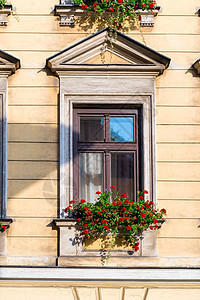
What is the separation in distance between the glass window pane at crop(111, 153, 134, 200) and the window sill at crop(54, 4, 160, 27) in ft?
6.53

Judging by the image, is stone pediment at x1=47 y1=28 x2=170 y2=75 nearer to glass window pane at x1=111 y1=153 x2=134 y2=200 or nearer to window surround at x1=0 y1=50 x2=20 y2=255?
window surround at x1=0 y1=50 x2=20 y2=255

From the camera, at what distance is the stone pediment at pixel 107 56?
28.5 feet

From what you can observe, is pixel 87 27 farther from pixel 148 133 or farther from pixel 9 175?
pixel 9 175

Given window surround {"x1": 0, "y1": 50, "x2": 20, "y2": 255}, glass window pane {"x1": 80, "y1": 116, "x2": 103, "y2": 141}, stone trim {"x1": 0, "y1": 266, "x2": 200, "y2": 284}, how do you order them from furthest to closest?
glass window pane {"x1": 80, "y1": 116, "x2": 103, "y2": 141}
window surround {"x1": 0, "y1": 50, "x2": 20, "y2": 255}
stone trim {"x1": 0, "y1": 266, "x2": 200, "y2": 284}

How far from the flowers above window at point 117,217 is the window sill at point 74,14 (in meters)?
2.53

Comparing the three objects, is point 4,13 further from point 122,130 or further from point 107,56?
→ point 122,130

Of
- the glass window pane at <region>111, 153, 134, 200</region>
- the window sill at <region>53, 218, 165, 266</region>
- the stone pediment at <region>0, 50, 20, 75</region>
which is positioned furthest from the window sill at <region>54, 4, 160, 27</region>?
the window sill at <region>53, 218, 165, 266</region>

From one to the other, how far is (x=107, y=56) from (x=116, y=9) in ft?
2.29

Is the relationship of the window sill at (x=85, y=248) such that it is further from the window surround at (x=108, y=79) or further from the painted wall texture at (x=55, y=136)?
the window surround at (x=108, y=79)

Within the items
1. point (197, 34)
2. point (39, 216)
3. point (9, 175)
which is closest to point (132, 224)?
point (39, 216)

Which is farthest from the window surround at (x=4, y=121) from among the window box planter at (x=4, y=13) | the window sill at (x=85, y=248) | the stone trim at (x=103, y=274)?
the window sill at (x=85, y=248)

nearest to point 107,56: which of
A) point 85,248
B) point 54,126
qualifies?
point 54,126

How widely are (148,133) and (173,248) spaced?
5.46 ft

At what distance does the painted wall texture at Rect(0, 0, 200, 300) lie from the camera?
838 cm
